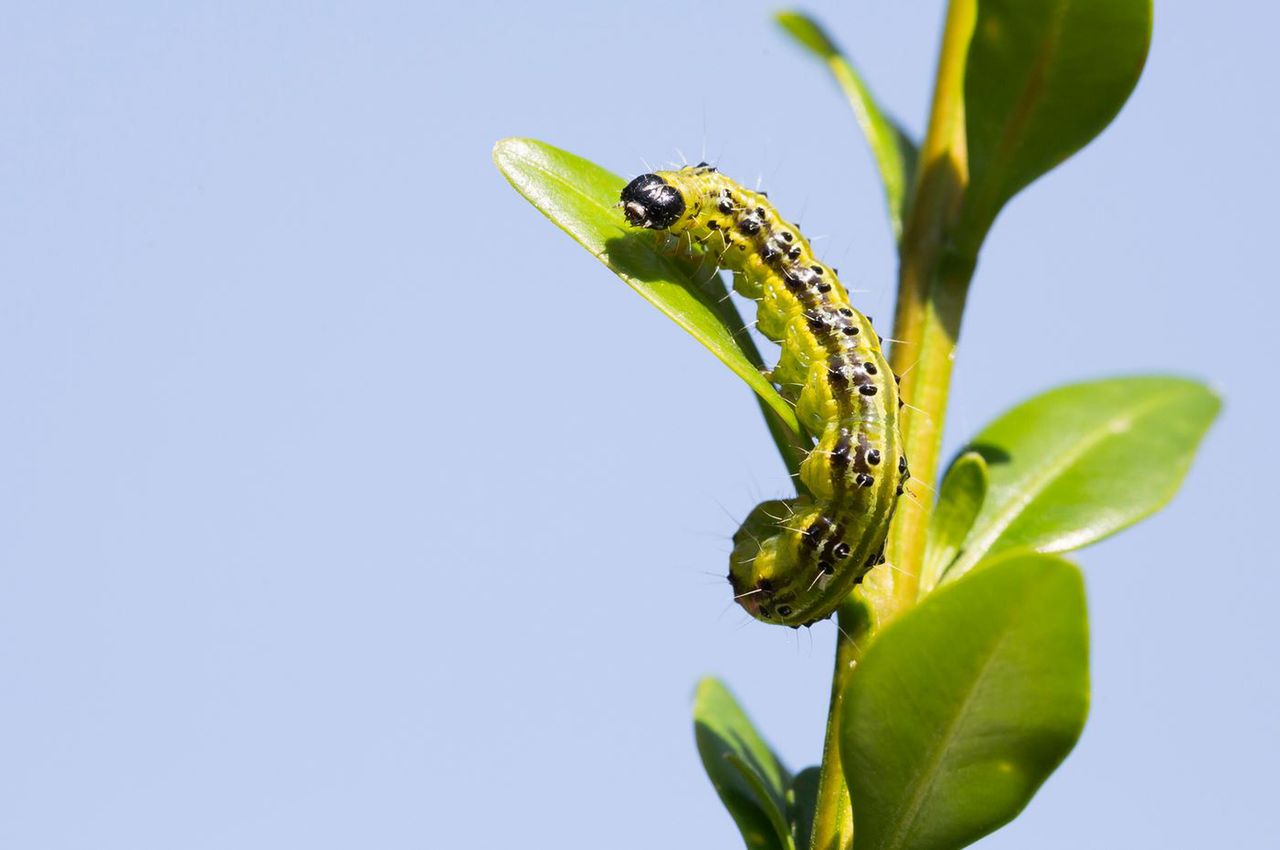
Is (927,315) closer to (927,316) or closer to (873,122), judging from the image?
(927,316)

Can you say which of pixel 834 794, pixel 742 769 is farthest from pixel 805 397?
pixel 834 794

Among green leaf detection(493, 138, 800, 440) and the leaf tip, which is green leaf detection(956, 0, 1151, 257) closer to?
green leaf detection(493, 138, 800, 440)

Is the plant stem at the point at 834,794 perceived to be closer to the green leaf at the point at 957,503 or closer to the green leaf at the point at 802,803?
the green leaf at the point at 802,803

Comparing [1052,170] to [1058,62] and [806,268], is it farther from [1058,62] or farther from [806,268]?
[806,268]

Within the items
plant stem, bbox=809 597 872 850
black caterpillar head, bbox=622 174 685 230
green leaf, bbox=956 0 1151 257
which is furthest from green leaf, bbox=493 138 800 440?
green leaf, bbox=956 0 1151 257

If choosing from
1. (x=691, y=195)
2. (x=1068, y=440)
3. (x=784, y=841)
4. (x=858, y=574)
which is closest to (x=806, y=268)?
(x=691, y=195)
